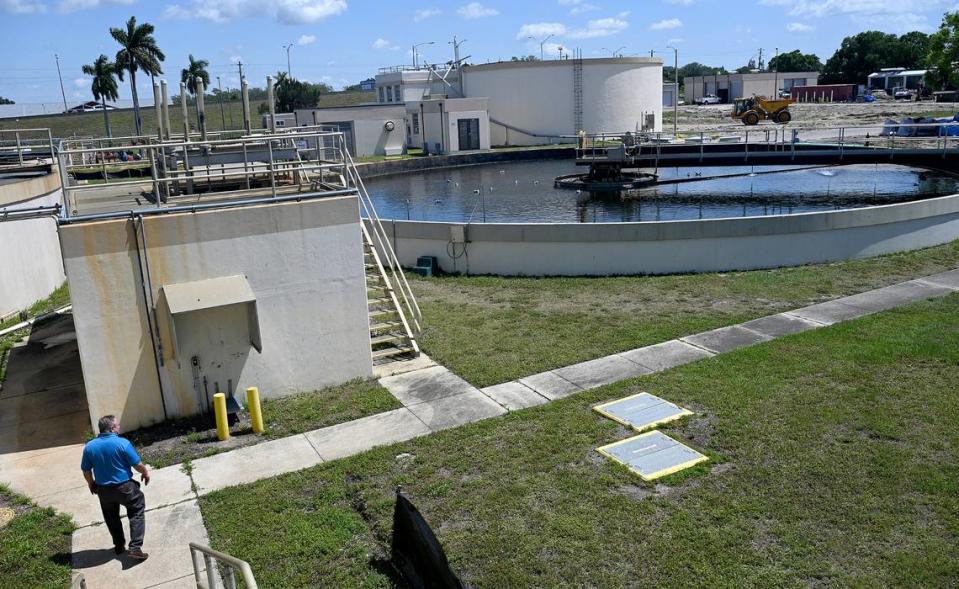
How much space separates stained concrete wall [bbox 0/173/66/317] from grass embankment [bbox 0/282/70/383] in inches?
7.4

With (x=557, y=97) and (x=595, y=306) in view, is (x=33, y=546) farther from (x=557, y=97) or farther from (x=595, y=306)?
(x=557, y=97)

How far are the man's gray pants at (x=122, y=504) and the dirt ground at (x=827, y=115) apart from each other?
56.0 metres

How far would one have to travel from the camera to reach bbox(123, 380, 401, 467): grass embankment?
10.1 metres

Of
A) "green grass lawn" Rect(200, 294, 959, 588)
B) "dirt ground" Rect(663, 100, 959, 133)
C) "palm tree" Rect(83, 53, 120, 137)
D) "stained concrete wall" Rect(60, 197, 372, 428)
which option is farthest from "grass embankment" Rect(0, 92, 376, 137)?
"green grass lawn" Rect(200, 294, 959, 588)

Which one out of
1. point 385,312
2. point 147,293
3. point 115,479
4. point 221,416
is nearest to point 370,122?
point 385,312

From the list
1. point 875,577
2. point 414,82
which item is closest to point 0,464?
point 875,577

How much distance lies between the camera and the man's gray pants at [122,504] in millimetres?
7523

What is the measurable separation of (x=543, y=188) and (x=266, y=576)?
1044 inches

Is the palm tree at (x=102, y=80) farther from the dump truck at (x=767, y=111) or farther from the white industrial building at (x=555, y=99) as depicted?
the dump truck at (x=767, y=111)

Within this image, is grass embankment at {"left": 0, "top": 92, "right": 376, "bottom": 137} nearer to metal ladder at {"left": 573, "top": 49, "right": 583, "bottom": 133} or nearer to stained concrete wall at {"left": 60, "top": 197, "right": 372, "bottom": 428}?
metal ladder at {"left": 573, "top": 49, "right": 583, "bottom": 133}

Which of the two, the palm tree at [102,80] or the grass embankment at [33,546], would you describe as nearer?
the grass embankment at [33,546]

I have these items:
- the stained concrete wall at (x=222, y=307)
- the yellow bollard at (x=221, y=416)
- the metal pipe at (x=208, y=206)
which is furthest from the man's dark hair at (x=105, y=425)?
the metal pipe at (x=208, y=206)

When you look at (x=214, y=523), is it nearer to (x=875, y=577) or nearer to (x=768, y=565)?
(x=768, y=565)

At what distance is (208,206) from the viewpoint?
35.8ft
